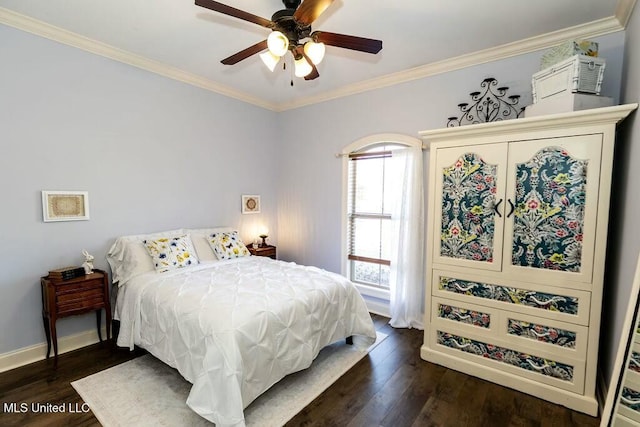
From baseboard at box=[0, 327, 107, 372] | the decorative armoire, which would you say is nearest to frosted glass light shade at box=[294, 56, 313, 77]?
the decorative armoire

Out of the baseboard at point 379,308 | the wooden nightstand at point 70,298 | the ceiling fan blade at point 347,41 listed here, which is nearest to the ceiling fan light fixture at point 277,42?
the ceiling fan blade at point 347,41

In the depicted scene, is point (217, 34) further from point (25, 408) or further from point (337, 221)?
point (25, 408)

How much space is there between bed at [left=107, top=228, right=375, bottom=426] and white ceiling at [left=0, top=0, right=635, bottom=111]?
1.83 metres

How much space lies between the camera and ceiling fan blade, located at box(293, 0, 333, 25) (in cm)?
153

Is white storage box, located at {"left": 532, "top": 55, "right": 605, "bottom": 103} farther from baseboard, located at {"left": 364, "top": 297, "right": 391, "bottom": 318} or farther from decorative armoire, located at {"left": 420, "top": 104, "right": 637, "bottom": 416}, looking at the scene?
baseboard, located at {"left": 364, "top": 297, "right": 391, "bottom": 318}

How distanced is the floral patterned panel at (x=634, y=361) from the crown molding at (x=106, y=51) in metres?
4.15

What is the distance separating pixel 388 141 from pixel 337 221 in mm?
1205

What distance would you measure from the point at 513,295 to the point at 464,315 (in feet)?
1.33

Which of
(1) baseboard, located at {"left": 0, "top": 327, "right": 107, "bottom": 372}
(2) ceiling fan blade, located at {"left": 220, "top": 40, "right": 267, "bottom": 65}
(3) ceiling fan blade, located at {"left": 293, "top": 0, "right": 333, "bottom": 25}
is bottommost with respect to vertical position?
(1) baseboard, located at {"left": 0, "top": 327, "right": 107, "bottom": 372}

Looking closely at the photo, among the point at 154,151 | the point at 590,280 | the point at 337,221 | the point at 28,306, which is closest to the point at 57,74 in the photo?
the point at 154,151

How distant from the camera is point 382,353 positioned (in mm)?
2674

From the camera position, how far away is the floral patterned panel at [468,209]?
2266 mm

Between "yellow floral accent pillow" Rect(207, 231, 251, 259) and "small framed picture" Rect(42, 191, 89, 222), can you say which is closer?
"small framed picture" Rect(42, 191, 89, 222)

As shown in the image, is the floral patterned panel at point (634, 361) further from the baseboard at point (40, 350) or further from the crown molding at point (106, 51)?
the crown molding at point (106, 51)
